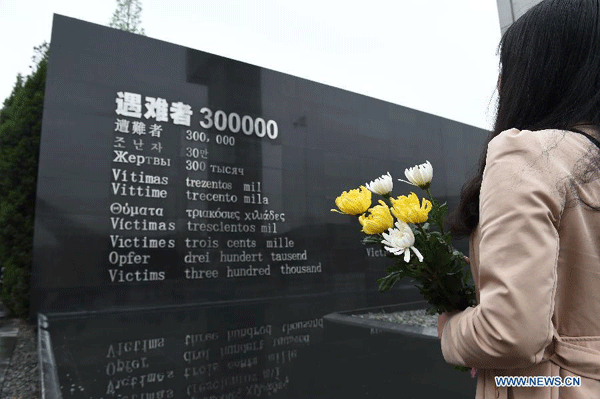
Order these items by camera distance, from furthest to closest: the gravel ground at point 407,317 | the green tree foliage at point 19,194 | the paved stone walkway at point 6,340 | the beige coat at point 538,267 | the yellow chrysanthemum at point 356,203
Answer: the green tree foliage at point 19,194
the gravel ground at point 407,317
the paved stone walkway at point 6,340
the yellow chrysanthemum at point 356,203
the beige coat at point 538,267

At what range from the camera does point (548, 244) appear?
0.62 meters

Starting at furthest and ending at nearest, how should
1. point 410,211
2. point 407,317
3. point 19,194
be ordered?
point 19,194, point 407,317, point 410,211

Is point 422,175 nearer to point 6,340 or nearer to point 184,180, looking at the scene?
point 6,340

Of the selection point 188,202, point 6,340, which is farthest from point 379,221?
point 188,202

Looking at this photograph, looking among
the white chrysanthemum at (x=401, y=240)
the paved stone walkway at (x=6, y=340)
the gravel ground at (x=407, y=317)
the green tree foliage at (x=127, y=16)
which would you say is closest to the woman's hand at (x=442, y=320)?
the white chrysanthemum at (x=401, y=240)

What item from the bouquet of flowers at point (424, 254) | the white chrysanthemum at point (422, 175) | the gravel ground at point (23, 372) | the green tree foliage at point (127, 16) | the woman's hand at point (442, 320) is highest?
the green tree foliage at point (127, 16)

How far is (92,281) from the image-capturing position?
21.1 feet

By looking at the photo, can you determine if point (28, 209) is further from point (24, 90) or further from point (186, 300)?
point (186, 300)

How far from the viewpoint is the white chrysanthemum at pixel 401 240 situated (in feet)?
2.88

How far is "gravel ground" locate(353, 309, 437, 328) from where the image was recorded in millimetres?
5711

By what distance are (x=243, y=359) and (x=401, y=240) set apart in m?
Result: 3.36

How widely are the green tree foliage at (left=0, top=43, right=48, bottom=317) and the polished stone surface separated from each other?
0.85 m

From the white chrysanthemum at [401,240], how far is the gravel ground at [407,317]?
16.4 ft

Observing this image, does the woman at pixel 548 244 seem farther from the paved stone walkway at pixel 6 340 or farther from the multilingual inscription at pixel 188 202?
the multilingual inscription at pixel 188 202
